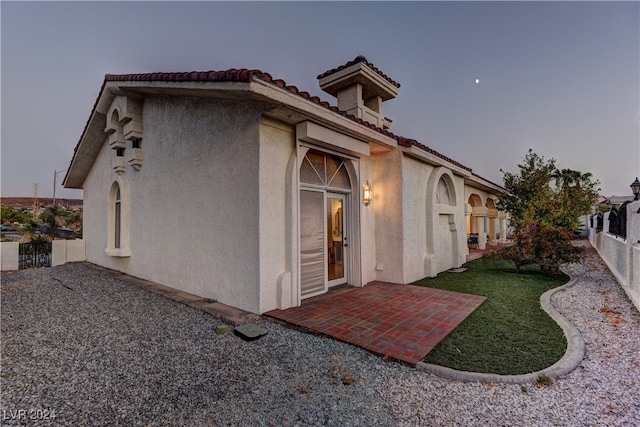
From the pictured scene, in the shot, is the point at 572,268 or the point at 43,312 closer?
the point at 43,312

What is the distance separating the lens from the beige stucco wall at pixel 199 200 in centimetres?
561

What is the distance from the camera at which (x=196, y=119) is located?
6.91 m

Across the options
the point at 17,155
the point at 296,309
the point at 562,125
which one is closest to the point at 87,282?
the point at 296,309

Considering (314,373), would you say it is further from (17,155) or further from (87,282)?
(17,155)

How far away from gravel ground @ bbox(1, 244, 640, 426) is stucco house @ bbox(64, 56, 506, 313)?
5.23 feet

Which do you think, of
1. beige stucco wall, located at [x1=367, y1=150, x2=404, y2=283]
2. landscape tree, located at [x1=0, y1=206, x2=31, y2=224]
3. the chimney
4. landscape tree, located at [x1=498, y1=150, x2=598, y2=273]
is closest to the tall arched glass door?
beige stucco wall, located at [x1=367, y1=150, x2=404, y2=283]

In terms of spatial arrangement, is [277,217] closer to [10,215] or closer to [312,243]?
[312,243]

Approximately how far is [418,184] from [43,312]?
10207mm

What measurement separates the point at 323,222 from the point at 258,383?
4229 millimetres

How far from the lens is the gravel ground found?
2629mm

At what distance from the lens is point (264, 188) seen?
549 cm

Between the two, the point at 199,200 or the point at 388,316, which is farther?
the point at 199,200

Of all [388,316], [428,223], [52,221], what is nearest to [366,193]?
[428,223]

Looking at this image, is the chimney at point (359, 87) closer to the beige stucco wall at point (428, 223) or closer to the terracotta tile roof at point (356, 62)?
the terracotta tile roof at point (356, 62)
